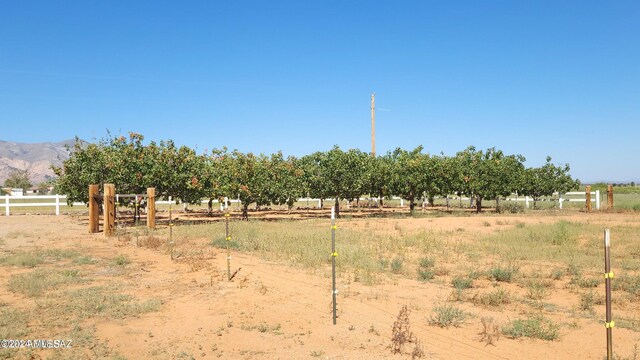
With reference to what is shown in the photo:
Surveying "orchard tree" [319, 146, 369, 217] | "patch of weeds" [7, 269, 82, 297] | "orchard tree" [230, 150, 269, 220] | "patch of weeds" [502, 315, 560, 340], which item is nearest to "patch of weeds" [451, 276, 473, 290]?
"patch of weeds" [502, 315, 560, 340]

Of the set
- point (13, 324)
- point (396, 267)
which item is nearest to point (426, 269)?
point (396, 267)

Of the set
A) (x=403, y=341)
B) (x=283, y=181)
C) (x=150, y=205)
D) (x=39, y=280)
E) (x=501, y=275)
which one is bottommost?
(x=403, y=341)

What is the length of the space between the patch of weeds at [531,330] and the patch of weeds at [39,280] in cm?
960

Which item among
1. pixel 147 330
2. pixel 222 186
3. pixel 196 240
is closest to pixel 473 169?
pixel 222 186

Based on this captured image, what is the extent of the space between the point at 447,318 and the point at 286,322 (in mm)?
2905

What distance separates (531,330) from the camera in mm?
7801

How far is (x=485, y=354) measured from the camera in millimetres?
6949

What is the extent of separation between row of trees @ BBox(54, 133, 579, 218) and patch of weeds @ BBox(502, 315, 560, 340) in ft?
76.3

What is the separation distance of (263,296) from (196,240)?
10.6 m

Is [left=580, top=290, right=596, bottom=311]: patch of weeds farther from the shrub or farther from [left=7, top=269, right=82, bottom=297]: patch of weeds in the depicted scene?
[left=7, top=269, right=82, bottom=297]: patch of weeds

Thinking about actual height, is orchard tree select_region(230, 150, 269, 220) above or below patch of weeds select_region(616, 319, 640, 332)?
Answer: above

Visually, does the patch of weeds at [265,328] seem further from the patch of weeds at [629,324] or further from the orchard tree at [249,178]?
the orchard tree at [249,178]

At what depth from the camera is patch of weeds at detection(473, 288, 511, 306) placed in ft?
32.6

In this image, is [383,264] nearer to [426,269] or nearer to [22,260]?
[426,269]
